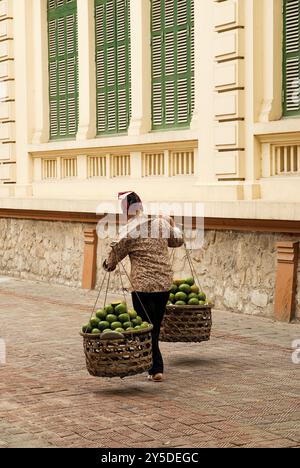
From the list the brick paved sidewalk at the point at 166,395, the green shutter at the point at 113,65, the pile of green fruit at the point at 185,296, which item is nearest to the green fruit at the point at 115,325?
the brick paved sidewalk at the point at 166,395

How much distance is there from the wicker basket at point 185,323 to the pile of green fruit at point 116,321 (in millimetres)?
999

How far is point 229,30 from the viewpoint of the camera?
15.6 m

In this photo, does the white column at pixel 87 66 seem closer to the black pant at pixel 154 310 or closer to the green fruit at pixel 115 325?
the black pant at pixel 154 310

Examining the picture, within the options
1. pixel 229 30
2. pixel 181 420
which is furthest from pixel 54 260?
pixel 181 420

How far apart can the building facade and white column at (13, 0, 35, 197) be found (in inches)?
1.0

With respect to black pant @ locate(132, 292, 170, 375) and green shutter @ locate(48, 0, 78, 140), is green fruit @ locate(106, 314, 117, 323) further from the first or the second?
green shutter @ locate(48, 0, 78, 140)

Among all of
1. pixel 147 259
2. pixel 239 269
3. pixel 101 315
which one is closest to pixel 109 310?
pixel 101 315

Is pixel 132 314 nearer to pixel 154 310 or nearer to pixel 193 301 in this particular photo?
pixel 154 310

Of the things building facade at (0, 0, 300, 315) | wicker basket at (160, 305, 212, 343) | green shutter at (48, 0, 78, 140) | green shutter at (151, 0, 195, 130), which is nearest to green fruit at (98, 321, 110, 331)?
wicker basket at (160, 305, 212, 343)

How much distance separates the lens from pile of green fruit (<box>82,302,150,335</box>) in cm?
972

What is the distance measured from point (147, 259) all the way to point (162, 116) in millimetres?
8115

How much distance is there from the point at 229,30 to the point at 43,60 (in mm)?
7101

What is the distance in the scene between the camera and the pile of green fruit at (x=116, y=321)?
31.9ft
